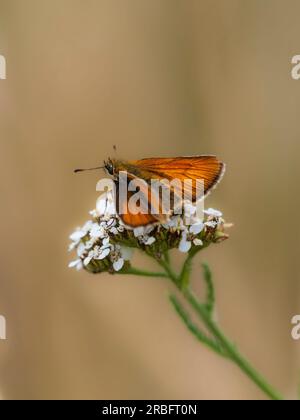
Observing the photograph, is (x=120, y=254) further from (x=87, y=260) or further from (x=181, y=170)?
(x=181, y=170)

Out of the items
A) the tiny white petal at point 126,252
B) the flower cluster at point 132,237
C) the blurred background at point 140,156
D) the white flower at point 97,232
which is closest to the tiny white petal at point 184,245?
the flower cluster at point 132,237

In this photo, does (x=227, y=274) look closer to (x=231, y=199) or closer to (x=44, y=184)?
(x=231, y=199)

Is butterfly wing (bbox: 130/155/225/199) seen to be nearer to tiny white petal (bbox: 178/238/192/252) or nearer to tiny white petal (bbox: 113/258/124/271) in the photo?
tiny white petal (bbox: 178/238/192/252)

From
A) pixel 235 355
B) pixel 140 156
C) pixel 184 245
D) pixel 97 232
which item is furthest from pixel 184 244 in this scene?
pixel 140 156

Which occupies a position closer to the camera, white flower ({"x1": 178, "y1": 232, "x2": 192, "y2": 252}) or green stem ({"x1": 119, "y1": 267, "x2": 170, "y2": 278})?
white flower ({"x1": 178, "y1": 232, "x2": 192, "y2": 252})

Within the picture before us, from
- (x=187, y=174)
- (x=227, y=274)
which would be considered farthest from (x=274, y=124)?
(x=187, y=174)

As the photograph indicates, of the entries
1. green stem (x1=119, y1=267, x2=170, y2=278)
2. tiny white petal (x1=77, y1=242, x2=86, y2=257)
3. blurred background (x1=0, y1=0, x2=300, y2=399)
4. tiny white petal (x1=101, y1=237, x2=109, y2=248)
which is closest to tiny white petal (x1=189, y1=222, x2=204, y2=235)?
green stem (x1=119, y1=267, x2=170, y2=278)
